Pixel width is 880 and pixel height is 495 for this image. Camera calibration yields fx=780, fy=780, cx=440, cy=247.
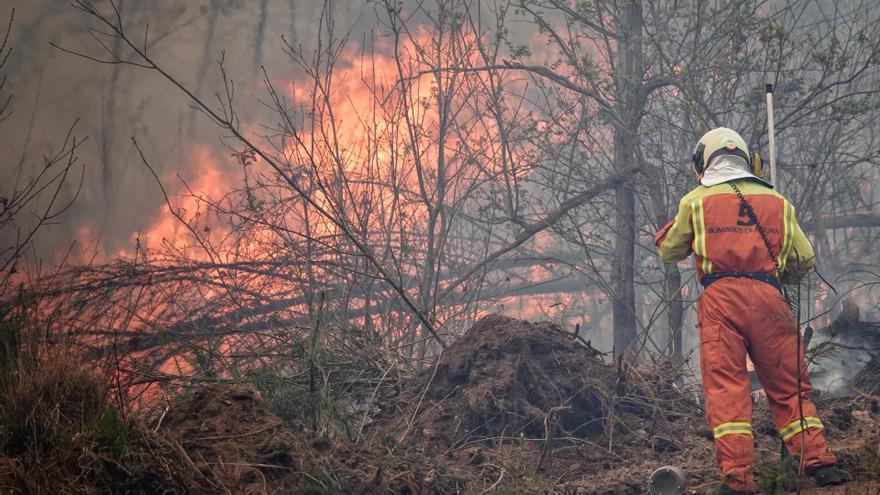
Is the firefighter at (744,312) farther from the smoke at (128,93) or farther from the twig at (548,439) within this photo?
the smoke at (128,93)

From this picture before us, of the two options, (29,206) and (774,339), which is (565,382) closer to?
(774,339)

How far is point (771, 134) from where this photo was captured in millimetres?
5055

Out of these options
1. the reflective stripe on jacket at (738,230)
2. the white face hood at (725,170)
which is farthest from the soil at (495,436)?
the white face hood at (725,170)

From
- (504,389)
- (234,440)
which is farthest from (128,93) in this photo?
(234,440)

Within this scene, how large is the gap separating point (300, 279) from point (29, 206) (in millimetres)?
7995

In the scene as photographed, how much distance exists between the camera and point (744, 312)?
15.5 feet

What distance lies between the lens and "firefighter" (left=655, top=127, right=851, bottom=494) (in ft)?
14.8

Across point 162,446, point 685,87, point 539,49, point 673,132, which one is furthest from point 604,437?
point 539,49

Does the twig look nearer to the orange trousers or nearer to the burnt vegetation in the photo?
the burnt vegetation

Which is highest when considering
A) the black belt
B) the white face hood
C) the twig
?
the white face hood

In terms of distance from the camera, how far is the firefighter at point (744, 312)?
4.51 m

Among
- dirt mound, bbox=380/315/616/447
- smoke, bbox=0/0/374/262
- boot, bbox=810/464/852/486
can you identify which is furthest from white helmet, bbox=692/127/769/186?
smoke, bbox=0/0/374/262

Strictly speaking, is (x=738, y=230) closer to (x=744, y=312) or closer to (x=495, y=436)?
(x=744, y=312)

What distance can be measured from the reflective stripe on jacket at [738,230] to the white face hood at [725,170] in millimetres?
47
